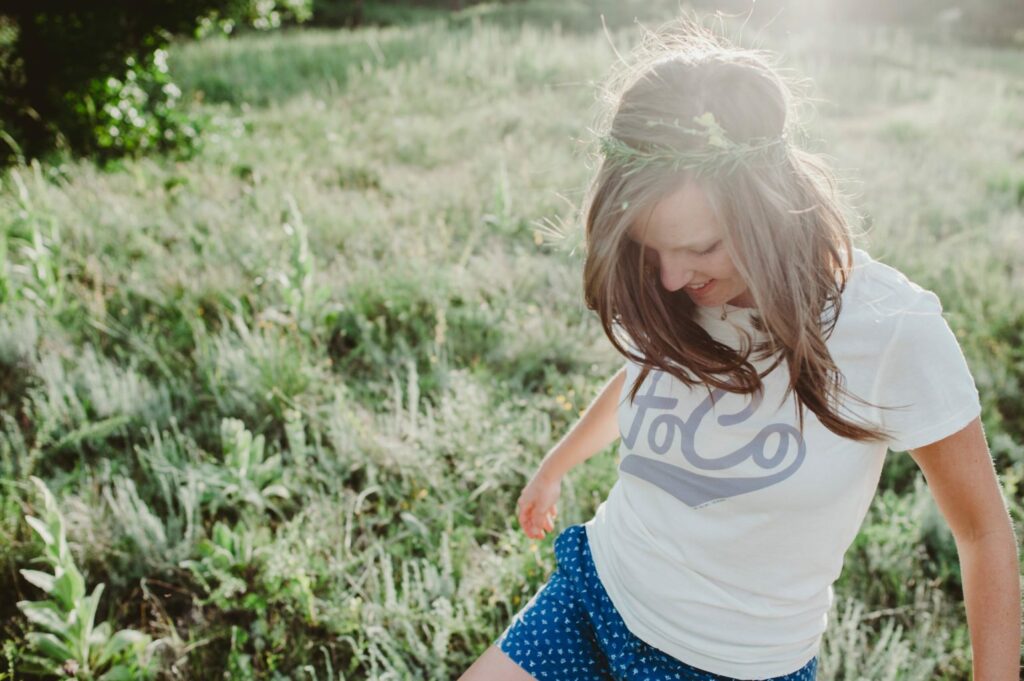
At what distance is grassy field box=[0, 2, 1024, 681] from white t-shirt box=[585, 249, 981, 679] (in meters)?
0.63

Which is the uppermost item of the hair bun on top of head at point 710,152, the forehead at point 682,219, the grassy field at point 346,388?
the hair bun on top of head at point 710,152

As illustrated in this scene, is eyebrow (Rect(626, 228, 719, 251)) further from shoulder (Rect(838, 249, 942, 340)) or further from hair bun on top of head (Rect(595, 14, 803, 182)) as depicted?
shoulder (Rect(838, 249, 942, 340))

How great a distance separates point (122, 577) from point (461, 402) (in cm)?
152

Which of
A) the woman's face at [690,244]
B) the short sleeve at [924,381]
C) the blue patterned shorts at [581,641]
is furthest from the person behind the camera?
the blue patterned shorts at [581,641]

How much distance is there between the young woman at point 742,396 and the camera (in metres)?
1.29

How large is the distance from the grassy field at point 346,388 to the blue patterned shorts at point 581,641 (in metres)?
0.58

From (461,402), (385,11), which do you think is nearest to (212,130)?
(461,402)

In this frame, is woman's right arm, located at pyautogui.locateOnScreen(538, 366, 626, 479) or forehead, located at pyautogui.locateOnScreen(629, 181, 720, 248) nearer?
forehead, located at pyautogui.locateOnScreen(629, 181, 720, 248)

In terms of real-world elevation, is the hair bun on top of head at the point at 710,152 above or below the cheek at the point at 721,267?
above

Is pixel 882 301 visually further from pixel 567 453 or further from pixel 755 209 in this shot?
pixel 567 453

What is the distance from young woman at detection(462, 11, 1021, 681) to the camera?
50.8 inches

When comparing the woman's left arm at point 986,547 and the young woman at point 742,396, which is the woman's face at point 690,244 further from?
the woman's left arm at point 986,547

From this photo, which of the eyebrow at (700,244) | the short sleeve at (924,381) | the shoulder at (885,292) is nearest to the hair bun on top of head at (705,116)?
the eyebrow at (700,244)

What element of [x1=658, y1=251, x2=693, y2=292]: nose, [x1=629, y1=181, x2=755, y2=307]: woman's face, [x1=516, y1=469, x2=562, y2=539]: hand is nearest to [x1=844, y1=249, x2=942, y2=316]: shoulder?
[x1=629, y1=181, x2=755, y2=307]: woman's face
